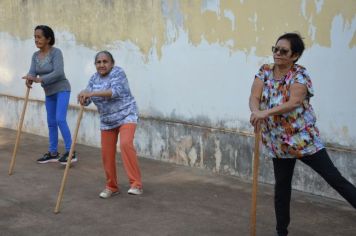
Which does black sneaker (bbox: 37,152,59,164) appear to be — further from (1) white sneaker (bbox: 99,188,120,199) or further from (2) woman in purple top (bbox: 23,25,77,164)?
(1) white sneaker (bbox: 99,188,120,199)

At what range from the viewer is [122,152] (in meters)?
5.84

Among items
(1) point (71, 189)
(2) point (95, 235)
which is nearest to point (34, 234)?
(2) point (95, 235)

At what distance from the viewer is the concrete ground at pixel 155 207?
4.99 meters

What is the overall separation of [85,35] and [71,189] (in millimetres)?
3130

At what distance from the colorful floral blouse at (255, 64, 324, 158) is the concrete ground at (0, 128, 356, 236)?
1.02 meters

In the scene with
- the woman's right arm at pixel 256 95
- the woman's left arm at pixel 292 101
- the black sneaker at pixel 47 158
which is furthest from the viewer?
the black sneaker at pixel 47 158

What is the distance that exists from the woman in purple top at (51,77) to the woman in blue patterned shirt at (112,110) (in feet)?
4.86

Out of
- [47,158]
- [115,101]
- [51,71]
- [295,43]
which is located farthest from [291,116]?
[47,158]

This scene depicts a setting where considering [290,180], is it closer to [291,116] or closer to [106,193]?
[291,116]

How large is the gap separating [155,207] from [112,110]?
109 centimetres

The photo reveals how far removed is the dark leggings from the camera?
4121 millimetres

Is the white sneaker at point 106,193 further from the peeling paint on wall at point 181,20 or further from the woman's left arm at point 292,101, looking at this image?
the woman's left arm at point 292,101

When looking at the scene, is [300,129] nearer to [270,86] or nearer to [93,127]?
[270,86]

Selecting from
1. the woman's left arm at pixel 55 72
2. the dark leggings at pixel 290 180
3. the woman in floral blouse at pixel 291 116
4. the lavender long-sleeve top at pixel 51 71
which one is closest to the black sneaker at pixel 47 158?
the lavender long-sleeve top at pixel 51 71
